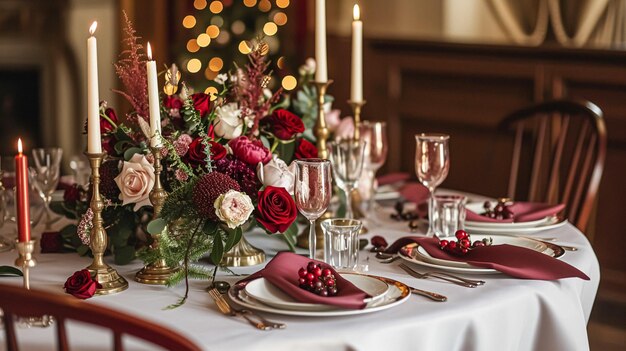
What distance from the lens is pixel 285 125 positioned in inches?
75.8

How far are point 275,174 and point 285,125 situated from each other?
227 millimetres

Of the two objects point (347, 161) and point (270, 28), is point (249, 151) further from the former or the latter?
point (270, 28)

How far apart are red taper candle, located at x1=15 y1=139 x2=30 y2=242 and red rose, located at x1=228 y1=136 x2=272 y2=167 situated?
0.50m

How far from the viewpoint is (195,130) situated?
180cm

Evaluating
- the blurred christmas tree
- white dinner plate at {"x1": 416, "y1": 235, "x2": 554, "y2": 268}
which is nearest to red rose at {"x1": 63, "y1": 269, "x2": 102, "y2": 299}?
white dinner plate at {"x1": 416, "y1": 235, "x2": 554, "y2": 268}

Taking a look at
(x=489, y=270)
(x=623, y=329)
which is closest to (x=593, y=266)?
(x=489, y=270)

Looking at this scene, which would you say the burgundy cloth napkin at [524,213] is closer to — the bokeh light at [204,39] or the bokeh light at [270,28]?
the bokeh light at [270,28]

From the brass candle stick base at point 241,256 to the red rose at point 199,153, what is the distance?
20 cm

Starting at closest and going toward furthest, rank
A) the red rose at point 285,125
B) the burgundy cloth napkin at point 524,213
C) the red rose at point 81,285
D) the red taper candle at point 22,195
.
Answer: the red taper candle at point 22,195, the red rose at point 81,285, the red rose at point 285,125, the burgundy cloth napkin at point 524,213

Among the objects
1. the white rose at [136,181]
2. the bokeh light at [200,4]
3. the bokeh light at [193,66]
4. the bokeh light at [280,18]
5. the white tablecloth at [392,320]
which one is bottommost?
the white tablecloth at [392,320]

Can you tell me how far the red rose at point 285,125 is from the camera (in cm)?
192

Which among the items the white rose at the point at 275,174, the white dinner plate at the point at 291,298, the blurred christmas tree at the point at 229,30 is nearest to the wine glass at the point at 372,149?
the white rose at the point at 275,174

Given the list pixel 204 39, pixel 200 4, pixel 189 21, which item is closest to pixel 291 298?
pixel 204 39

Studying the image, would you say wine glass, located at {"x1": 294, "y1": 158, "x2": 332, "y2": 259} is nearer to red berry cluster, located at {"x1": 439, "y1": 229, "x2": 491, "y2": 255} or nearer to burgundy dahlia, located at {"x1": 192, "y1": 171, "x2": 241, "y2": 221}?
burgundy dahlia, located at {"x1": 192, "y1": 171, "x2": 241, "y2": 221}
